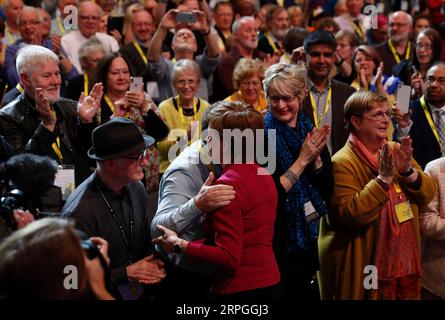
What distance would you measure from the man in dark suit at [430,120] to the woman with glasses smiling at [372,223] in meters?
1.30

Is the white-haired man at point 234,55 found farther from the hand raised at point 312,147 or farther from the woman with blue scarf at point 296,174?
the hand raised at point 312,147

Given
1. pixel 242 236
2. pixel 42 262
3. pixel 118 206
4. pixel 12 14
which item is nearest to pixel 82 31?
pixel 12 14

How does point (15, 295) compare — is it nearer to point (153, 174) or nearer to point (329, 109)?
point (153, 174)


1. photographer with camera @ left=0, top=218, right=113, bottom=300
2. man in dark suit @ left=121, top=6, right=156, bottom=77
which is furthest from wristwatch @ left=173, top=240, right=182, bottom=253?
man in dark suit @ left=121, top=6, right=156, bottom=77

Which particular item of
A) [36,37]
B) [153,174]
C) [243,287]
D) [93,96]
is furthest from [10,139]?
[36,37]

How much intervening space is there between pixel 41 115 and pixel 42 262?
2033mm

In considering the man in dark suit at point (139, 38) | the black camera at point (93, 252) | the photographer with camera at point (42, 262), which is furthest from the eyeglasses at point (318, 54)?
the photographer with camera at point (42, 262)

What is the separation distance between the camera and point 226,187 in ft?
10.0

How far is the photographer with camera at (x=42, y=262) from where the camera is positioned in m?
2.10

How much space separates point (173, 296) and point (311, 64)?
2231mm

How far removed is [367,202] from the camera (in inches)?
148

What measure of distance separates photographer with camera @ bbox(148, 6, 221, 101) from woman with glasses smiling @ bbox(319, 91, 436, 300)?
2.52 m

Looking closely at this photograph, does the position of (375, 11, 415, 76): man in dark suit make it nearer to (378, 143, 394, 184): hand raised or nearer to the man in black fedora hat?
(378, 143, 394, 184): hand raised

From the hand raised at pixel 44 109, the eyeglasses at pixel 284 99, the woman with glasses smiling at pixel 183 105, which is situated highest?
the eyeglasses at pixel 284 99
